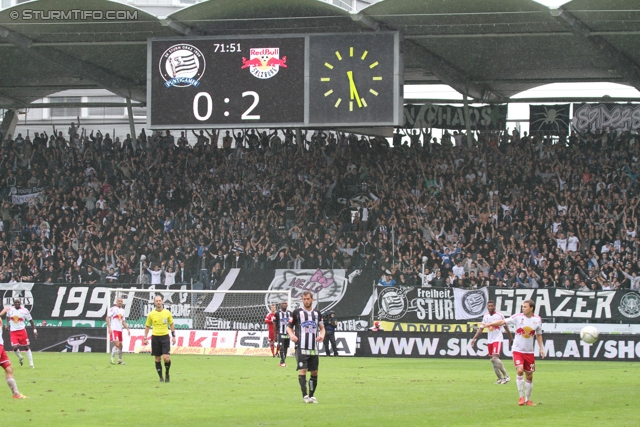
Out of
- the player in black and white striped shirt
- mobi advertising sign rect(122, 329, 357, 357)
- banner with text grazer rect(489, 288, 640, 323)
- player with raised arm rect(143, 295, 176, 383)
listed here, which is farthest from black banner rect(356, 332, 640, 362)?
the player in black and white striped shirt

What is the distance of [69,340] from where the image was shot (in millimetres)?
34969

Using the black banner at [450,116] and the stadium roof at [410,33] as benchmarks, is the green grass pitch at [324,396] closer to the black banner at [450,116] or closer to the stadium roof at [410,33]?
the stadium roof at [410,33]

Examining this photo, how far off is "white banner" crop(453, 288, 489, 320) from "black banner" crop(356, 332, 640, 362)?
1255 mm

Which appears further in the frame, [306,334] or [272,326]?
[272,326]

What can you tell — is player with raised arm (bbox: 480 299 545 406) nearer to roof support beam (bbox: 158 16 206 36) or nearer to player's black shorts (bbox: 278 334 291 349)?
player's black shorts (bbox: 278 334 291 349)

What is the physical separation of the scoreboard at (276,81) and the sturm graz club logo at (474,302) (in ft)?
20.3

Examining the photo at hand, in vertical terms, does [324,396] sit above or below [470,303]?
below

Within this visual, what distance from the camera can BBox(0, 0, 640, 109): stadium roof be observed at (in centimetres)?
3186

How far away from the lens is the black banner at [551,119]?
4231 cm

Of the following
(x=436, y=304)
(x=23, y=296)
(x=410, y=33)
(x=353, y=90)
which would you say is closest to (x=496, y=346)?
(x=436, y=304)

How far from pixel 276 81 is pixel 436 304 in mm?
8895

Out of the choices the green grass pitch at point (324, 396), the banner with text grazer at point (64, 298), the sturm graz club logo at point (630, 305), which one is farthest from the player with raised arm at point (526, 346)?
the banner with text grazer at point (64, 298)

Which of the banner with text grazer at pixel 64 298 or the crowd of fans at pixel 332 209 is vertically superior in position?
the crowd of fans at pixel 332 209

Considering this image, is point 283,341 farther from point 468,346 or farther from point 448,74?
point 448,74
